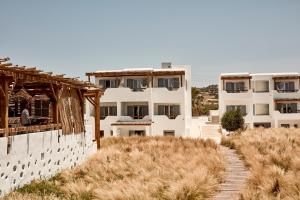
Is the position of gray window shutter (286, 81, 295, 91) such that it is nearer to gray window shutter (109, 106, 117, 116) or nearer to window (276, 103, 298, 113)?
window (276, 103, 298, 113)

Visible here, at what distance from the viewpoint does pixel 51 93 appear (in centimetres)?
1867

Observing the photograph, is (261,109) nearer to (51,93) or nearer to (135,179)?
(51,93)

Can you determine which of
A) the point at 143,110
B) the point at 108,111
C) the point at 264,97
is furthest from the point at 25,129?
the point at 264,97

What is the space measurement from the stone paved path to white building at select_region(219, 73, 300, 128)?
27745 millimetres

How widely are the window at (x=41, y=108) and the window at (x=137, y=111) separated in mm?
10309

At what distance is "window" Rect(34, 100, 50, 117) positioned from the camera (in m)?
30.6

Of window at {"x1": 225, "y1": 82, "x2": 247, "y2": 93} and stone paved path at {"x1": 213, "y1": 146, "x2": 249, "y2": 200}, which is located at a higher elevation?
window at {"x1": 225, "y1": 82, "x2": 247, "y2": 93}

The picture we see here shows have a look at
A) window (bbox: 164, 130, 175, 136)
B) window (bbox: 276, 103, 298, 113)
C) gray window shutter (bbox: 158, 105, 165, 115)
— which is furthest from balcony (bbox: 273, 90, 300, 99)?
window (bbox: 164, 130, 175, 136)

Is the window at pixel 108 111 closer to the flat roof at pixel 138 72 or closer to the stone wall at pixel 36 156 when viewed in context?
the flat roof at pixel 138 72

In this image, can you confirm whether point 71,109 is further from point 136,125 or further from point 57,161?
point 136,125

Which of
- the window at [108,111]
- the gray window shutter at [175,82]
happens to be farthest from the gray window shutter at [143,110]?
the gray window shutter at [175,82]

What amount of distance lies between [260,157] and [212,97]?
98841 mm

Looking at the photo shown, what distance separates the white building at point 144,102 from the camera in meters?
37.3

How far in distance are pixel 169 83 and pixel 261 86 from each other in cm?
1516
